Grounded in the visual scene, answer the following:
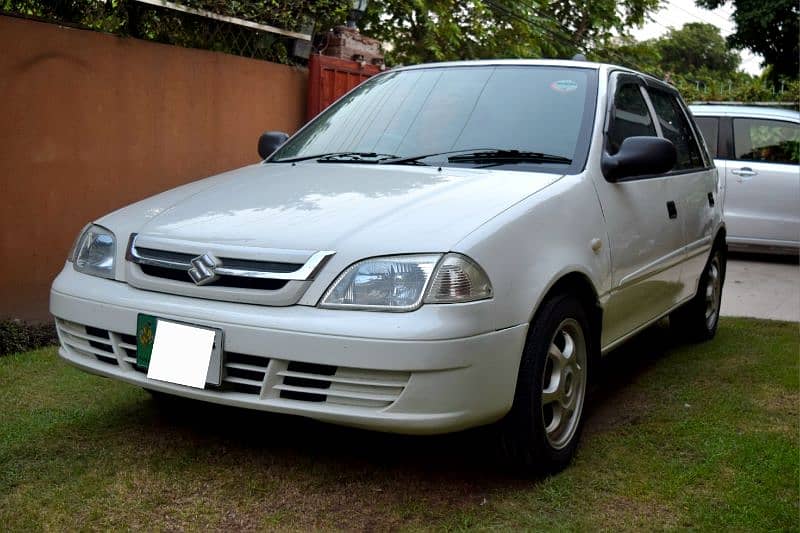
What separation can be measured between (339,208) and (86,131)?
10.7 feet

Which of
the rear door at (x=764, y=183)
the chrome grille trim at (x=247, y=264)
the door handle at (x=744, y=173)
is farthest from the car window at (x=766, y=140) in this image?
the chrome grille trim at (x=247, y=264)

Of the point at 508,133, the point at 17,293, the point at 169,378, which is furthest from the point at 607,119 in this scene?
the point at 17,293

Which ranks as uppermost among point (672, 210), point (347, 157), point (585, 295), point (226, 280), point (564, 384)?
point (347, 157)

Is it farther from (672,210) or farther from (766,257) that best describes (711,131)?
(672,210)

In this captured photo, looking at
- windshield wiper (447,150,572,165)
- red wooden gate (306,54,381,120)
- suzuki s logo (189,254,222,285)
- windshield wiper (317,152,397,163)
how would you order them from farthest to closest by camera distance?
red wooden gate (306,54,381,120), windshield wiper (317,152,397,163), windshield wiper (447,150,572,165), suzuki s logo (189,254,222,285)

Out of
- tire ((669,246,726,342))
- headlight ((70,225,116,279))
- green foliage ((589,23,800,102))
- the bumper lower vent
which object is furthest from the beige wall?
green foliage ((589,23,800,102))

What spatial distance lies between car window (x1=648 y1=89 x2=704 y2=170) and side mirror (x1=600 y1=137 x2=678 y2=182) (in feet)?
3.40

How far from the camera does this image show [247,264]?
2.87m

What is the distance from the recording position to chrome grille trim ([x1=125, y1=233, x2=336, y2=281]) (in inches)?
110

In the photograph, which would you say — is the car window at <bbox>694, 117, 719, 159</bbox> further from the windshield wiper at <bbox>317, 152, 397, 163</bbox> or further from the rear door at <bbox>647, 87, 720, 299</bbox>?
the windshield wiper at <bbox>317, 152, 397, 163</bbox>

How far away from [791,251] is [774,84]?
20.2 ft

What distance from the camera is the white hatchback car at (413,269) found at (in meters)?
2.74

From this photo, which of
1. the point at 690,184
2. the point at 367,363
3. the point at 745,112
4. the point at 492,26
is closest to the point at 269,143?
the point at 367,363

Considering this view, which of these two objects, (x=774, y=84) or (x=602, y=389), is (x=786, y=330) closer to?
(x=602, y=389)
